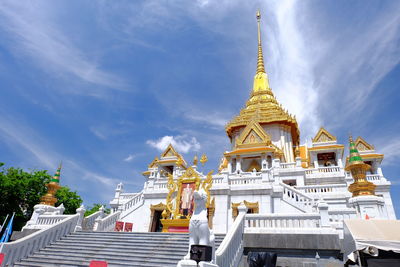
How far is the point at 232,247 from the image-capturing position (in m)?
8.98

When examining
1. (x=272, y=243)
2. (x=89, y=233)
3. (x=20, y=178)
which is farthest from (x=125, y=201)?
(x=20, y=178)

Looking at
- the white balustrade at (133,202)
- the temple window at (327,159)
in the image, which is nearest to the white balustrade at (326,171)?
the temple window at (327,159)

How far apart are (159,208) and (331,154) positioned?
864 inches

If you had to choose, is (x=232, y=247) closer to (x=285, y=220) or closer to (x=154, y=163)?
(x=285, y=220)

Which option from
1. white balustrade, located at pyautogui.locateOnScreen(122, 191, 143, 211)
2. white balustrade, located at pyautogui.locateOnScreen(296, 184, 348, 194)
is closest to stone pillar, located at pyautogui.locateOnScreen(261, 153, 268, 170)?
white balustrade, located at pyautogui.locateOnScreen(296, 184, 348, 194)

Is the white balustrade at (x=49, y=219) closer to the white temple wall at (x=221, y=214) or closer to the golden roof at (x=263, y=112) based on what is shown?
the white temple wall at (x=221, y=214)

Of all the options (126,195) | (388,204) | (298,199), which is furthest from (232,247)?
(388,204)

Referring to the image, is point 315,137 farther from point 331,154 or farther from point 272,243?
point 272,243

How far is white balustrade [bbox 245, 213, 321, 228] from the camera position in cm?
1033

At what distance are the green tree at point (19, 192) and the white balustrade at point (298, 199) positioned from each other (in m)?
25.6

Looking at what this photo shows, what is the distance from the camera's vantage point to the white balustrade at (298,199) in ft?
46.1

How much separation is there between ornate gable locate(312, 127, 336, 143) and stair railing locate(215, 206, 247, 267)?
21.0 metres

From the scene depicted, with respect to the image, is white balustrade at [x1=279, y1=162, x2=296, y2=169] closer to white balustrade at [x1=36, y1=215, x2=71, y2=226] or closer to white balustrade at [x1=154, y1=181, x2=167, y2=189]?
white balustrade at [x1=154, y1=181, x2=167, y2=189]

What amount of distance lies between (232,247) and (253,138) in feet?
66.8
